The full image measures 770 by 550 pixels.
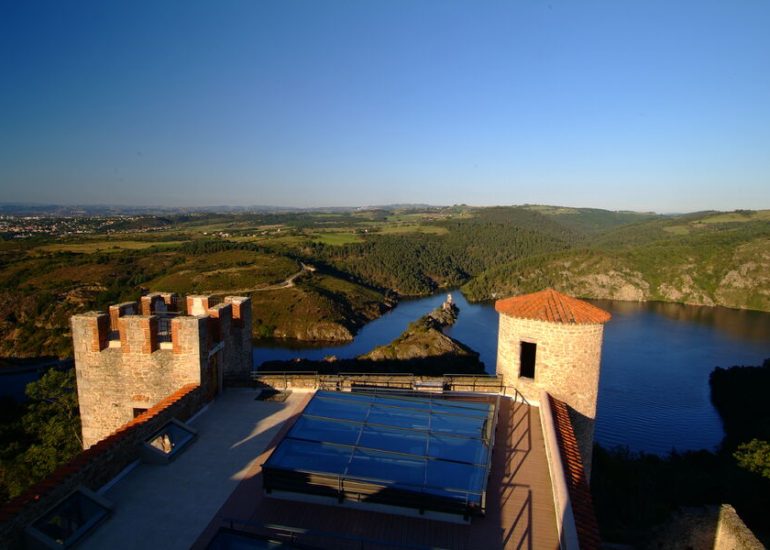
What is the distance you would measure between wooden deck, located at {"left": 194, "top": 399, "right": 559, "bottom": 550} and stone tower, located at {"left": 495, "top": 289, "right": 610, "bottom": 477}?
12.1 ft

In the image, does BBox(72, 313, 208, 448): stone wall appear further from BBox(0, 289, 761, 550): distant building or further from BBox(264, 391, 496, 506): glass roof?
BBox(264, 391, 496, 506): glass roof

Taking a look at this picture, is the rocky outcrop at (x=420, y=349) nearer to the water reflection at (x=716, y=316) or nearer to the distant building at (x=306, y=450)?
the distant building at (x=306, y=450)

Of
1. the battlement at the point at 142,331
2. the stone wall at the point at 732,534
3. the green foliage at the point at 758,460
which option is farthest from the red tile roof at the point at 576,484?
the green foliage at the point at 758,460

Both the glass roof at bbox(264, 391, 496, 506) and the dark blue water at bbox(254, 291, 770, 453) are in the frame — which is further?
the dark blue water at bbox(254, 291, 770, 453)

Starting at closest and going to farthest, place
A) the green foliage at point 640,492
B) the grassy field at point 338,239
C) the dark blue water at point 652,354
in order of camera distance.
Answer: the green foliage at point 640,492 < the dark blue water at point 652,354 < the grassy field at point 338,239

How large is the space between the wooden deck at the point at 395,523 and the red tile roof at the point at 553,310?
4349mm

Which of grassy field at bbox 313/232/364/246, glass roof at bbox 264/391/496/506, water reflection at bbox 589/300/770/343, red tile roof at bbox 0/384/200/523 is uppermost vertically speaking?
red tile roof at bbox 0/384/200/523

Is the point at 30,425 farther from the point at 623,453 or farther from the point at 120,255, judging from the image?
the point at 120,255

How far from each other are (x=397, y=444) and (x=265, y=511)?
2598mm

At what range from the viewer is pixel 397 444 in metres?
8.59

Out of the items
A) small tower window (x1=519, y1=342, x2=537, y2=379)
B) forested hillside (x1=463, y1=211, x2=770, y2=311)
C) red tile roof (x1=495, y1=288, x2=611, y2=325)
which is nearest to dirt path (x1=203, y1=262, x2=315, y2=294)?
forested hillside (x1=463, y1=211, x2=770, y2=311)

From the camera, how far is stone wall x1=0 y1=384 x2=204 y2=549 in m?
6.27

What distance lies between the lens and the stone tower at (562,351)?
1175 centimetres

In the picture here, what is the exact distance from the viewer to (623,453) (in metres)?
32.9
